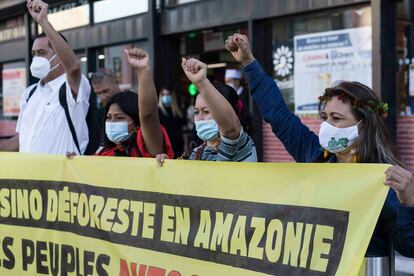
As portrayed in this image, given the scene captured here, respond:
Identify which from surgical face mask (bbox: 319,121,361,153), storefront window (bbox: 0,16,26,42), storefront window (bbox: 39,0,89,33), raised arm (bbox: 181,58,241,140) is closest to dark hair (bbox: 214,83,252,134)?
raised arm (bbox: 181,58,241,140)

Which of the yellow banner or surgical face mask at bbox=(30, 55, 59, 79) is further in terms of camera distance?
surgical face mask at bbox=(30, 55, 59, 79)

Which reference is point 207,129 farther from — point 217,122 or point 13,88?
point 13,88

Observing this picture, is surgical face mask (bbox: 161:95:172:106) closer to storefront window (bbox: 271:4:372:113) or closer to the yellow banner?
storefront window (bbox: 271:4:372:113)

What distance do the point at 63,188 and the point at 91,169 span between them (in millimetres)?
269

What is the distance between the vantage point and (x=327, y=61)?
24.4ft

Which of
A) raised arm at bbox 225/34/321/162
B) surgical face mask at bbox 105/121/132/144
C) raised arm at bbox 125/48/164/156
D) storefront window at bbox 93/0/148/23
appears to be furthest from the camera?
storefront window at bbox 93/0/148/23

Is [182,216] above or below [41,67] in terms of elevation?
below

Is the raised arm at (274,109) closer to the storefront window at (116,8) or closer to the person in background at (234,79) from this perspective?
the person in background at (234,79)

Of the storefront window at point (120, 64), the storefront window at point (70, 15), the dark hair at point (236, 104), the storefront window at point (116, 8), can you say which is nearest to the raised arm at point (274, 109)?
the dark hair at point (236, 104)

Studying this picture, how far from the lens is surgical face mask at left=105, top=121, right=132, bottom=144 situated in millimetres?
4078

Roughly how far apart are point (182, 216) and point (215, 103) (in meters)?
0.59

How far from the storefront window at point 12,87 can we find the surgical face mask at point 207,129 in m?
9.42

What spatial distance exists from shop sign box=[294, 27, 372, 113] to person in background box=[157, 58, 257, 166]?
12.7 ft

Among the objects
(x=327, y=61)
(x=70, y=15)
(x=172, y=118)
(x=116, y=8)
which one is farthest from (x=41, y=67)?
(x=70, y=15)
